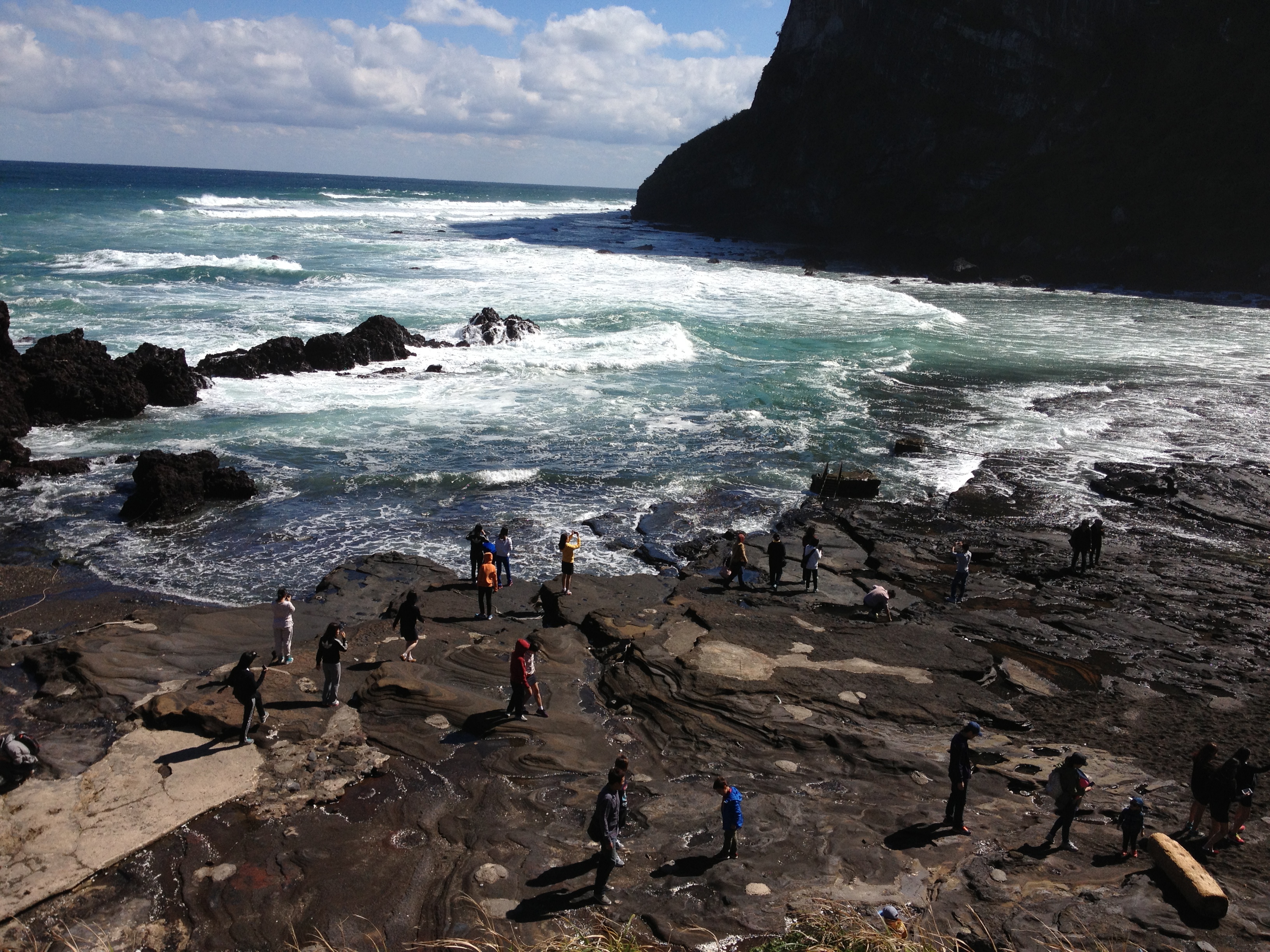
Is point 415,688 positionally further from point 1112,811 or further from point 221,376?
point 221,376

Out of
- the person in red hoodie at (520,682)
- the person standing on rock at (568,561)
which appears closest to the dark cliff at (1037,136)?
the person standing on rock at (568,561)

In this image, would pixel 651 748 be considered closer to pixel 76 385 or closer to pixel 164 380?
pixel 76 385

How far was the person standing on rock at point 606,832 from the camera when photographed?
7918 mm

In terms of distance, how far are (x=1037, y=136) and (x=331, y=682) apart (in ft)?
261

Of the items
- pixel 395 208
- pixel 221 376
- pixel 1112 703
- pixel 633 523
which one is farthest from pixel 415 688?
pixel 395 208

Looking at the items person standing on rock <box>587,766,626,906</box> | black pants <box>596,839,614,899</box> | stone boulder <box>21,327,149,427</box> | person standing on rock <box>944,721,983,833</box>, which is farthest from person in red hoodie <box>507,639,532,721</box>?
stone boulder <box>21,327,149,427</box>

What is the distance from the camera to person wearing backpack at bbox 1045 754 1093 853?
880 cm

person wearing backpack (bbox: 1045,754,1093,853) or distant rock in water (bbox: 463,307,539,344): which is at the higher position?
distant rock in water (bbox: 463,307,539,344)

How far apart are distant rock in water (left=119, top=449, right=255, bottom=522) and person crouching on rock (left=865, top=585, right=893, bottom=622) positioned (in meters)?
13.3

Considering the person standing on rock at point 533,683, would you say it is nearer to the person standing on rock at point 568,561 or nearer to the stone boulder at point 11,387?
the person standing on rock at point 568,561

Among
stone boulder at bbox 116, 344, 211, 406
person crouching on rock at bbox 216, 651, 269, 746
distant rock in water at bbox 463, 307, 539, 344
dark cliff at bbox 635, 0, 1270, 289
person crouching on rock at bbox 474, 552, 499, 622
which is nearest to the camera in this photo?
person crouching on rock at bbox 216, 651, 269, 746

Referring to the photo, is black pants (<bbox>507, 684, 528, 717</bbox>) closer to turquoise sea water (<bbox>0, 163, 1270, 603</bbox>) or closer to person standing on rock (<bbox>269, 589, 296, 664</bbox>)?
person standing on rock (<bbox>269, 589, 296, 664</bbox>)

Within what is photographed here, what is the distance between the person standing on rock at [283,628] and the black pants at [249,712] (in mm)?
1581

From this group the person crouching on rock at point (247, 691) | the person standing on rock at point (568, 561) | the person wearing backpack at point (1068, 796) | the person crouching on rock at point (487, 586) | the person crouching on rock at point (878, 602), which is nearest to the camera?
the person wearing backpack at point (1068, 796)
